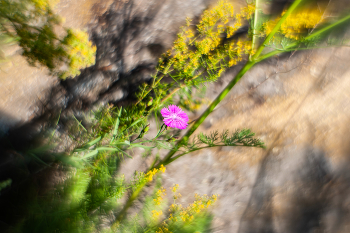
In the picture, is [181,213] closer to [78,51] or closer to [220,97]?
[220,97]

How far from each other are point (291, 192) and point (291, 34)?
101cm

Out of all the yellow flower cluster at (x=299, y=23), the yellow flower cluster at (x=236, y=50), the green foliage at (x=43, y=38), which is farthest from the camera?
the yellow flower cluster at (x=236, y=50)

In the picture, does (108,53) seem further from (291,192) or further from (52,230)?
(291,192)

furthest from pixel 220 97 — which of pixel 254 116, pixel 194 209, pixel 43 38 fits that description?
pixel 43 38

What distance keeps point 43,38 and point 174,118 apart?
71 centimetres

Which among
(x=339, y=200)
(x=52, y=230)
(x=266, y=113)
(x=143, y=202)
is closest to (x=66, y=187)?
(x=52, y=230)

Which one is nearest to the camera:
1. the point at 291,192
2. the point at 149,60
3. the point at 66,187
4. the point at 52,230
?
the point at 52,230

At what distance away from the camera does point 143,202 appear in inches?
58.7

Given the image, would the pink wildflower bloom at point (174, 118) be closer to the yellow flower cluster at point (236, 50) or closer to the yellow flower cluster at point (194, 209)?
the yellow flower cluster at point (236, 50)

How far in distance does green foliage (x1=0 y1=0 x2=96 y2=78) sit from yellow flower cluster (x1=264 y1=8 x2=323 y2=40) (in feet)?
3.04

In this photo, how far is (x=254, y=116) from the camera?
1.42 m

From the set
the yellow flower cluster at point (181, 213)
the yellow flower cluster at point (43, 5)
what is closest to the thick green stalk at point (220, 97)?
the yellow flower cluster at point (181, 213)

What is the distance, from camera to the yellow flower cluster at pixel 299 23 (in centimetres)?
110

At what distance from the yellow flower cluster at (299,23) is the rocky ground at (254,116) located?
27 centimetres
